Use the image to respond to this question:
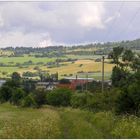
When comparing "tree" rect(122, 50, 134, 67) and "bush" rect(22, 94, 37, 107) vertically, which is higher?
"tree" rect(122, 50, 134, 67)

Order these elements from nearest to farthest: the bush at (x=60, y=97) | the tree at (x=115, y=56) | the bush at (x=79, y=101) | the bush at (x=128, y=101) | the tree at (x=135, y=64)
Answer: the bush at (x=128, y=101), the bush at (x=79, y=101), the tree at (x=135, y=64), the bush at (x=60, y=97), the tree at (x=115, y=56)

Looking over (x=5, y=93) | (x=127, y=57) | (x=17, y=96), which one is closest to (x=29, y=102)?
(x=17, y=96)

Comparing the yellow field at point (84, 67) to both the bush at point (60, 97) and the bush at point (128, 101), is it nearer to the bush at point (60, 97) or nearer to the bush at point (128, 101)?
the bush at point (60, 97)

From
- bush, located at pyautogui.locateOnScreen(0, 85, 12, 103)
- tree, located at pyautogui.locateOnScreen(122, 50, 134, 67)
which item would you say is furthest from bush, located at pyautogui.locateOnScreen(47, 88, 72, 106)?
bush, located at pyautogui.locateOnScreen(0, 85, 12, 103)

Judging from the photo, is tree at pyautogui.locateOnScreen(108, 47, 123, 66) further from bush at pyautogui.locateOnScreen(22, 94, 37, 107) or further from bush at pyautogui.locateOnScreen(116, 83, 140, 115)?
bush at pyautogui.locateOnScreen(116, 83, 140, 115)

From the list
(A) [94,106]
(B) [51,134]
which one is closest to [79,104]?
(A) [94,106]

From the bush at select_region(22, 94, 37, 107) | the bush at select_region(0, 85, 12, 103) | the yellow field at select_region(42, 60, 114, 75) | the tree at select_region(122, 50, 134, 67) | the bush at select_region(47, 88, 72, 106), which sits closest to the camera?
the bush at select_region(22, 94, 37, 107)

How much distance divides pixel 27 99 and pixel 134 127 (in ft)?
203

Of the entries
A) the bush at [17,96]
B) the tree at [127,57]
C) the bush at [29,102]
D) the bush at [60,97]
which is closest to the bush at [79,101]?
the bush at [60,97]

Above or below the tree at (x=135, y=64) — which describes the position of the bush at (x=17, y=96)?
below

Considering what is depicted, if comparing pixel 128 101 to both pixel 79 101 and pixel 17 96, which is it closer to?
pixel 79 101

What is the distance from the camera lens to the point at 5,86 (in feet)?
339

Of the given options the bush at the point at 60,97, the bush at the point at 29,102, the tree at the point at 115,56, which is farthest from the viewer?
the tree at the point at 115,56

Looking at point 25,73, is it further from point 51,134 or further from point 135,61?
point 51,134
